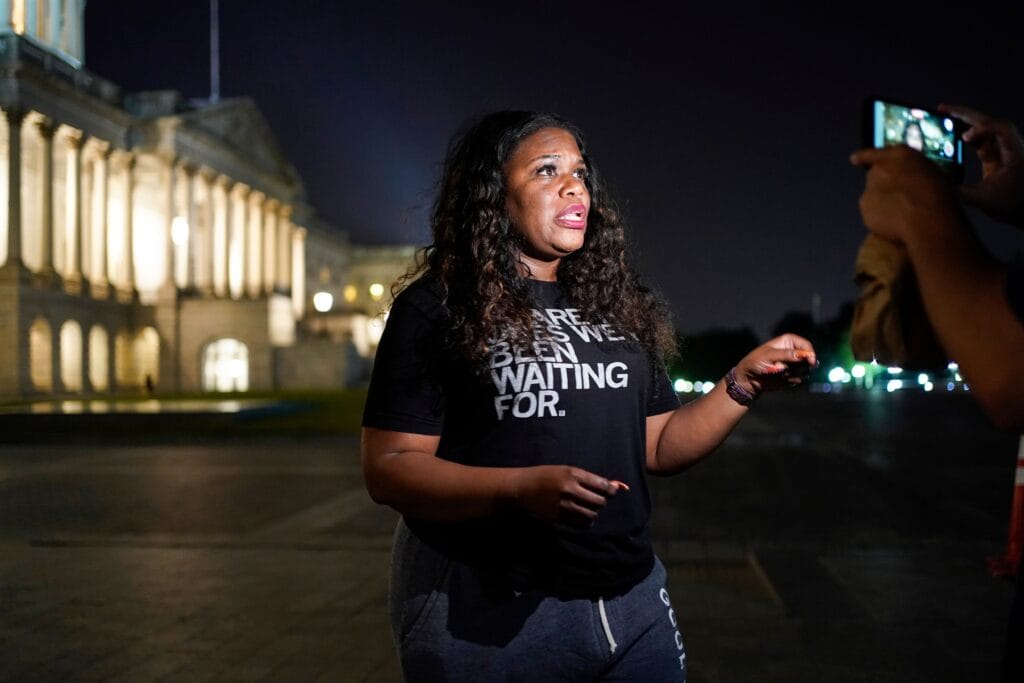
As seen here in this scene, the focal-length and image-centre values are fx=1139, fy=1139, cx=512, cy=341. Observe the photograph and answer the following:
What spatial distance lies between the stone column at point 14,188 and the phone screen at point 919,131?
2099 inches

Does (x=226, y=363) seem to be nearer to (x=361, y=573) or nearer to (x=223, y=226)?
(x=223, y=226)

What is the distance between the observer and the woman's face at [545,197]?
2.79m

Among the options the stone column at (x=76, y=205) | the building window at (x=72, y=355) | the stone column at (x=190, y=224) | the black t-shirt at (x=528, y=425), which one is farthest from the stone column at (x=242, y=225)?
the black t-shirt at (x=528, y=425)

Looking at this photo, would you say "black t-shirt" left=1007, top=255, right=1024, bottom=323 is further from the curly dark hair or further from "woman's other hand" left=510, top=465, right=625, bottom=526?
the curly dark hair

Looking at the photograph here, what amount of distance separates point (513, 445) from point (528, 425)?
2.2 inches

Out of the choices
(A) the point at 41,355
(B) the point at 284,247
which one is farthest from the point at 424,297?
(B) the point at 284,247

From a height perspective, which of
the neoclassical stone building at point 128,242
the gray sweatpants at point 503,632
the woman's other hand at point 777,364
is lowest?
the gray sweatpants at point 503,632

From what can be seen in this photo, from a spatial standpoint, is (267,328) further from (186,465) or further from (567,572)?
(567,572)

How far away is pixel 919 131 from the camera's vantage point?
1913mm

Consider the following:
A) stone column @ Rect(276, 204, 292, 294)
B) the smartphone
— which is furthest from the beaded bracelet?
stone column @ Rect(276, 204, 292, 294)

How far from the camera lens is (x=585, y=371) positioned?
2598 millimetres

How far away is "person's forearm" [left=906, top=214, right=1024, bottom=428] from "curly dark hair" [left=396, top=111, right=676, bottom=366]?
1.11 meters

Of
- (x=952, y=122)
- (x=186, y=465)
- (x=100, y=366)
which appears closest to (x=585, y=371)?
(x=952, y=122)

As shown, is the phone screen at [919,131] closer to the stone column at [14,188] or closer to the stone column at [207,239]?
the stone column at [14,188]
